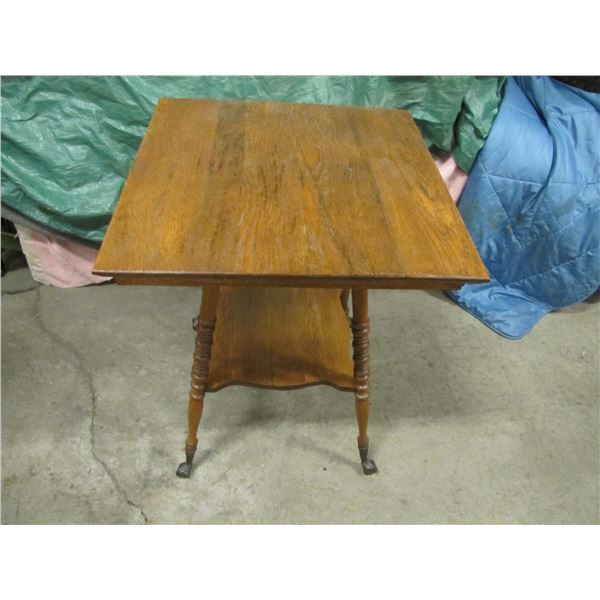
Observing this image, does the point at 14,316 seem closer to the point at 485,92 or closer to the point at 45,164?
the point at 45,164

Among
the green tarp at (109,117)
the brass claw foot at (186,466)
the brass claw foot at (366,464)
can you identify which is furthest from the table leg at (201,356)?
the green tarp at (109,117)

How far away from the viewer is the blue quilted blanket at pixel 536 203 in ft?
5.28

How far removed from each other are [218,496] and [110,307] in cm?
82

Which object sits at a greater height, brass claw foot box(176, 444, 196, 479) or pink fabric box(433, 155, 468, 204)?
pink fabric box(433, 155, 468, 204)

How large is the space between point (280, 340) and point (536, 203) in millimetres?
974

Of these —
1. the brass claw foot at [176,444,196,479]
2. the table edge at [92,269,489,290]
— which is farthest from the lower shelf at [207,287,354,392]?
the table edge at [92,269,489,290]

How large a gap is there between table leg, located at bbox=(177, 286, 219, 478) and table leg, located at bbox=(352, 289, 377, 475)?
31cm

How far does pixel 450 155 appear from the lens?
1717mm

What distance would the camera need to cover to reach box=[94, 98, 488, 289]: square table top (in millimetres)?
848

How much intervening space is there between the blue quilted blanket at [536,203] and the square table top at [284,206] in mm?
513

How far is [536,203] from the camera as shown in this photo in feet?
5.42

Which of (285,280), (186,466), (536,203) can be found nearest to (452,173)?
(536,203)

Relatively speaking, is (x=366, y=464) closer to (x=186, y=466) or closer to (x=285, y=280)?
(x=186, y=466)

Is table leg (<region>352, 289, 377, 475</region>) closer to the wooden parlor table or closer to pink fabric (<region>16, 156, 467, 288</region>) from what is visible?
the wooden parlor table
